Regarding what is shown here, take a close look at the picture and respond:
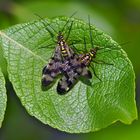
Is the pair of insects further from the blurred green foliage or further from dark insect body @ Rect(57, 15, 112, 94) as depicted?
the blurred green foliage

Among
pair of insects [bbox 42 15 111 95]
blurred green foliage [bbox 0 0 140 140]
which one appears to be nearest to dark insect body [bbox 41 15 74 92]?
pair of insects [bbox 42 15 111 95]

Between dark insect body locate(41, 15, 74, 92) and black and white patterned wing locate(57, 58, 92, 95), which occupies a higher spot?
dark insect body locate(41, 15, 74, 92)

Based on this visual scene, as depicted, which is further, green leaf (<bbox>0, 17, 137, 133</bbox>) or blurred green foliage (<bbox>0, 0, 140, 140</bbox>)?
blurred green foliage (<bbox>0, 0, 140, 140</bbox>)

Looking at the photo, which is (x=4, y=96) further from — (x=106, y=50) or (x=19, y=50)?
(x=106, y=50)

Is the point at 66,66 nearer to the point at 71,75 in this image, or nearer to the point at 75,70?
the point at 75,70

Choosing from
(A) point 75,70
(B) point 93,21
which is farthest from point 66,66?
(B) point 93,21

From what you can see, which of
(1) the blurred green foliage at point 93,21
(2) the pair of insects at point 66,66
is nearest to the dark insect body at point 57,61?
(2) the pair of insects at point 66,66

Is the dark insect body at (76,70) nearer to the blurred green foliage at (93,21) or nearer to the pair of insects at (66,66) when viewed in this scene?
the pair of insects at (66,66)
